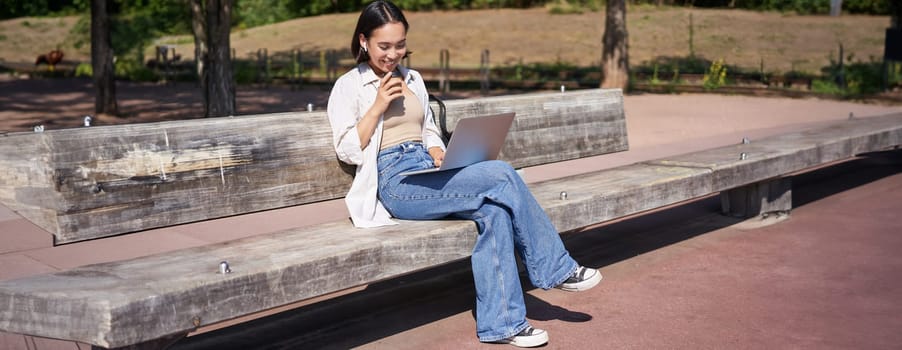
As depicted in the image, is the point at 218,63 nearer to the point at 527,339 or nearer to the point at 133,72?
the point at 527,339

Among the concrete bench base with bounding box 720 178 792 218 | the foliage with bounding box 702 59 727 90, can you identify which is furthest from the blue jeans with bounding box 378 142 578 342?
the foliage with bounding box 702 59 727 90

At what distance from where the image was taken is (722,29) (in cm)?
3522

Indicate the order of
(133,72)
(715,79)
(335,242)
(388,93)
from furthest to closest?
(133,72), (715,79), (388,93), (335,242)

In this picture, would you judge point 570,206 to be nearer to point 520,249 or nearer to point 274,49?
point 520,249

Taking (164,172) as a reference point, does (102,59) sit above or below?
above

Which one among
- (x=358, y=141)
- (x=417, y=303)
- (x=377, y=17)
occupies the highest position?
(x=377, y=17)

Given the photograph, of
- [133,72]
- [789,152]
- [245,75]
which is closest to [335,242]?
[789,152]

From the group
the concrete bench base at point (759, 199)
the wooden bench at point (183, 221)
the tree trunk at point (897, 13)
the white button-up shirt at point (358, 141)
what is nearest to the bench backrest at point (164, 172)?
the wooden bench at point (183, 221)

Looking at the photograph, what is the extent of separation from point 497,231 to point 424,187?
43 cm

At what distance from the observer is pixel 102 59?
16234 mm

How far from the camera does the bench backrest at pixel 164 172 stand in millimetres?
3791

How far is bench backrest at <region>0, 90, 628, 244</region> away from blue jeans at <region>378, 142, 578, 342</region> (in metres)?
0.55

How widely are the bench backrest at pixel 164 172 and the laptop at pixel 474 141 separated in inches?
21.6

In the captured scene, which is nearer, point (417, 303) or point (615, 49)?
point (417, 303)
